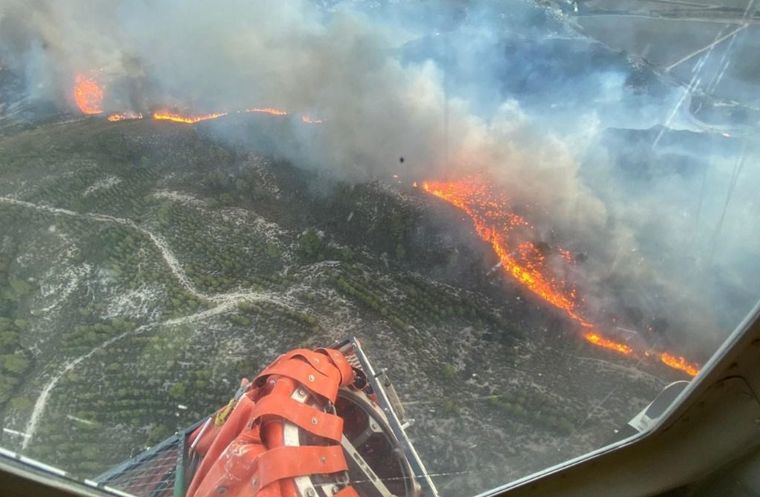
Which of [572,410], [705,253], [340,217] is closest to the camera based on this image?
[572,410]

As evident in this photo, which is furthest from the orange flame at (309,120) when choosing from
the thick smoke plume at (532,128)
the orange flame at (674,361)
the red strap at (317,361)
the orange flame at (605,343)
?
the red strap at (317,361)

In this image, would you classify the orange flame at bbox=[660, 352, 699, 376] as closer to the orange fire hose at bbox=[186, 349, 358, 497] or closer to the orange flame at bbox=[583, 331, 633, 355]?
the orange flame at bbox=[583, 331, 633, 355]

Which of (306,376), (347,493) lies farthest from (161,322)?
(347,493)

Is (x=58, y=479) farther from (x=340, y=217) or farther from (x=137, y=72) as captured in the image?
(x=137, y=72)

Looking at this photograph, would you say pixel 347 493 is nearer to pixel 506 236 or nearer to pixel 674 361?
pixel 674 361

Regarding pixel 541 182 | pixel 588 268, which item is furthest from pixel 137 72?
pixel 588 268
